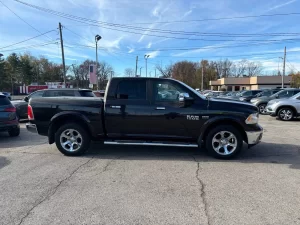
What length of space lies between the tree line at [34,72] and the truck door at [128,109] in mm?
69084

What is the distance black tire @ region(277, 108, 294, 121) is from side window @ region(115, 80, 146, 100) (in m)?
10.3

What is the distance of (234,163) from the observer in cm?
542

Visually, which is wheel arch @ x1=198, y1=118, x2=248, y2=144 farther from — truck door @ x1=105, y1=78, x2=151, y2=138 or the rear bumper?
the rear bumper

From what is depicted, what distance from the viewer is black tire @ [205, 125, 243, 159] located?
18.5ft

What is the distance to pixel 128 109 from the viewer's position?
5793 millimetres

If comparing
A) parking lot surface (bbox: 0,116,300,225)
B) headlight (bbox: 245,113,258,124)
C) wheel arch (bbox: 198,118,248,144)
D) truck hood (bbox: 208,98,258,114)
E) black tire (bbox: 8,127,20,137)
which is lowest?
parking lot surface (bbox: 0,116,300,225)

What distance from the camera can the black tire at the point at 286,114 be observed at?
1302 centimetres

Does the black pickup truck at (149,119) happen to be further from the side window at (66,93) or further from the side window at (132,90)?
the side window at (66,93)

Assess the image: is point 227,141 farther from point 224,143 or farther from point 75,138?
point 75,138

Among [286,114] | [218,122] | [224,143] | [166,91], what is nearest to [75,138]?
[166,91]

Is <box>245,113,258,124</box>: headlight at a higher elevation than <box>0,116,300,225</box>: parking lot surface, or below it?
higher

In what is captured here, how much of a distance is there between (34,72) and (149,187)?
9947 centimetres

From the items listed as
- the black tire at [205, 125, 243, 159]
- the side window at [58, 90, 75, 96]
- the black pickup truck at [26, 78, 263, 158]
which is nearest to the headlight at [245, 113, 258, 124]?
the black pickup truck at [26, 78, 263, 158]

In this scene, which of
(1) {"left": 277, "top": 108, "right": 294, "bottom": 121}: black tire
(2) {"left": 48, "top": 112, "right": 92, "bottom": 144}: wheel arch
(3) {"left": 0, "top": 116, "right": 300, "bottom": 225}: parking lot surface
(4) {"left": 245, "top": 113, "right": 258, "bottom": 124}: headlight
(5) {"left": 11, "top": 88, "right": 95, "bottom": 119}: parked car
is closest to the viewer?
(3) {"left": 0, "top": 116, "right": 300, "bottom": 225}: parking lot surface
